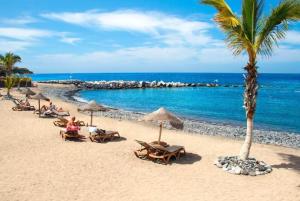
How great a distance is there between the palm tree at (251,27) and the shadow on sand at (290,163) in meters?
2.33

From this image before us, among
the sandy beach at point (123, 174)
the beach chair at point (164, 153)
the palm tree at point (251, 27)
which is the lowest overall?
the sandy beach at point (123, 174)

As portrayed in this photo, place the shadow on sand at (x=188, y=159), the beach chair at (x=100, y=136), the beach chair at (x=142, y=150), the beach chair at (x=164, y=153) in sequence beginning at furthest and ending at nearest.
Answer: the beach chair at (x=100, y=136) < the beach chair at (x=142, y=150) < the shadow on sand at (x=188, y=159) < the beach chair at (x=164, y=153)

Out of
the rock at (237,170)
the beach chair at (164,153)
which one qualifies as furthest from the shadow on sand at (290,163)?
the beach chair at (164,153)

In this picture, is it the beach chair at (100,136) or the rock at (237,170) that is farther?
the beach chair at (100,136)

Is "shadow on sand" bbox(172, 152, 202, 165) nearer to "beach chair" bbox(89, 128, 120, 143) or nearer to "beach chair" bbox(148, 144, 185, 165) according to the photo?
"beach chair" bbox(148, 144, 185, 165)

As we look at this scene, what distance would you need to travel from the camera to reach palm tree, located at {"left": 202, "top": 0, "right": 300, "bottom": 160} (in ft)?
43.1

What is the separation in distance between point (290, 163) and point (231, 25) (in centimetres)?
680

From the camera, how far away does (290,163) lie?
15.6m

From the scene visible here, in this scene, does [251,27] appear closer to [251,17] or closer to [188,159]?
[251,17]

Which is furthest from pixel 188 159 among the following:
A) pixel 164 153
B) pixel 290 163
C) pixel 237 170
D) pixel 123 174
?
pixel 290 163

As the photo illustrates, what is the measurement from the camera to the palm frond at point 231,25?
13641 millimetres

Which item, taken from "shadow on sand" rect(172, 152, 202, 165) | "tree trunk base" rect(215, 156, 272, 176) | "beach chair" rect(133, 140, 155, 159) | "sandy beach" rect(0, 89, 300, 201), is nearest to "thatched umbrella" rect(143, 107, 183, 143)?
"beach chair" rect(133, 140, 155, 159)

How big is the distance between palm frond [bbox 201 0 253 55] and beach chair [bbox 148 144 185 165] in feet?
16.6

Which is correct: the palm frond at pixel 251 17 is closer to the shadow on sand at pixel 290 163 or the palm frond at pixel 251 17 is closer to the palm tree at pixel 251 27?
the palm tree at pixel 251 27
